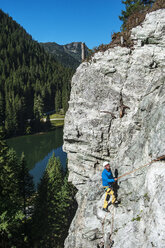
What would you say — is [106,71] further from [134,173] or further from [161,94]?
[134,173]

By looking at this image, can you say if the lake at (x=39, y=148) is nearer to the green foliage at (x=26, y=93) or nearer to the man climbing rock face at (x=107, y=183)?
the green foliage at (x=26, y=93)

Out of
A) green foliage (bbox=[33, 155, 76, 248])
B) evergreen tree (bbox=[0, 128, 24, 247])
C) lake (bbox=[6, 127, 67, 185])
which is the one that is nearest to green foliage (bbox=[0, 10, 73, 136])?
lake (bbox=[6, 127, 67, 185])

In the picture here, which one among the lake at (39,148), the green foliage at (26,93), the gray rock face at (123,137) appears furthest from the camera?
the green foliage at (26,93)

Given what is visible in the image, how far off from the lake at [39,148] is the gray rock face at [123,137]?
37384mm

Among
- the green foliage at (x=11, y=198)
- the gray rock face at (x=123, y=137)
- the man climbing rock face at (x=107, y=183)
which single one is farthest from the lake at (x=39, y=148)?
the man climbing rock face at (x=107, y=183)

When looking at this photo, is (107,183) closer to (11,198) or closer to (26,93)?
(11,198)

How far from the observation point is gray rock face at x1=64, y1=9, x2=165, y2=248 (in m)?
8.19

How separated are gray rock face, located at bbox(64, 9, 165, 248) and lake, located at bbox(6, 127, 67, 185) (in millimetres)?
37384

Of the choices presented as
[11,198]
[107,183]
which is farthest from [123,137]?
[11,198]

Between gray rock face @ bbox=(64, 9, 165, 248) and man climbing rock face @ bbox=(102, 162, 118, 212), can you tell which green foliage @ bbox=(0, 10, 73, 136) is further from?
man climbing rock face @ bbox=(102, 162, 118, 212)

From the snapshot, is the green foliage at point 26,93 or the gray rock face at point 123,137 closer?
A: the gray rock face at point 123,137

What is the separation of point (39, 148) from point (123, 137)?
68.4 meters

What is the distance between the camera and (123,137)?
13.4 metres

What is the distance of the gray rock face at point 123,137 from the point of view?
8188mm
